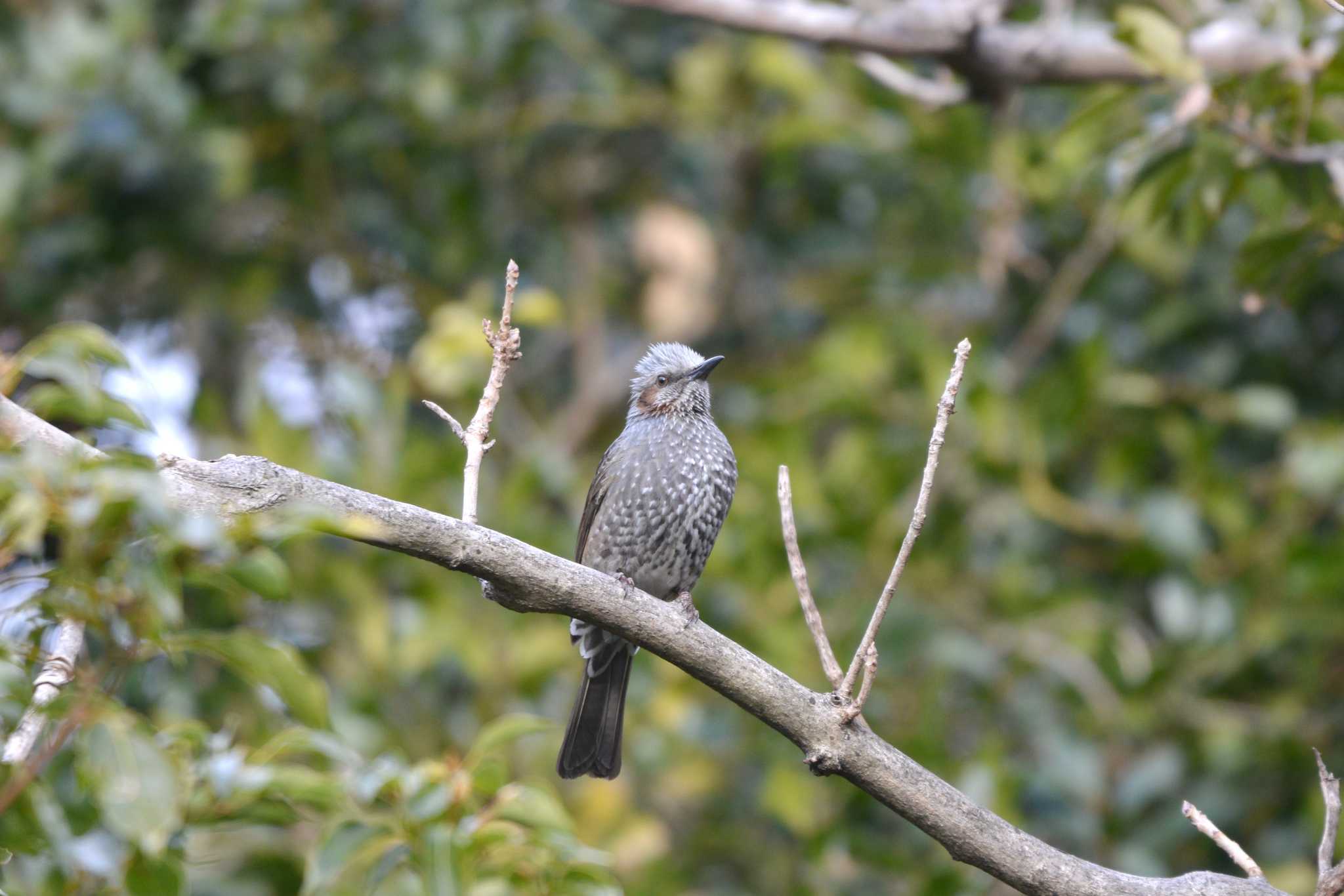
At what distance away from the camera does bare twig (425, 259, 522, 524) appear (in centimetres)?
262

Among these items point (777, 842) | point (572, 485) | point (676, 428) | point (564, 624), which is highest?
point (676, 428)

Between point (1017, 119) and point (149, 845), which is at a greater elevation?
point (1017, 119)

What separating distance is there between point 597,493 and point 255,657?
1.99 meters

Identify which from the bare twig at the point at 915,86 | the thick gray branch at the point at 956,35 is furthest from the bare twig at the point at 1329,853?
the bare twig at the point at 915,86

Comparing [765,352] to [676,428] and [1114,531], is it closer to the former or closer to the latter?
[1114,531]

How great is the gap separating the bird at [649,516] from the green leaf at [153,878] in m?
1.60

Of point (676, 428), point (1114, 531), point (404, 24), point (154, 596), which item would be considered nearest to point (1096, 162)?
point (676, 428)

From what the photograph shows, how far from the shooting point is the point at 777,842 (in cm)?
576

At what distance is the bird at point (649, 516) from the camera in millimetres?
4059

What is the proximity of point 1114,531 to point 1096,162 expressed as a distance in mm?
1885

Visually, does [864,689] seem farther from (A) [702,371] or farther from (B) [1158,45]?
(B) [1158,45]

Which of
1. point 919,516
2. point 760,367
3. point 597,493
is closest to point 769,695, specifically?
point 919,516

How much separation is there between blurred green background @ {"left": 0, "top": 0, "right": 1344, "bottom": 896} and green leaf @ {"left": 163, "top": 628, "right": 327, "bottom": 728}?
2.31ft

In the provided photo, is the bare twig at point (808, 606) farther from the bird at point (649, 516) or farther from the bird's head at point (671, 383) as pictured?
the bird's head at point (671, 383)
